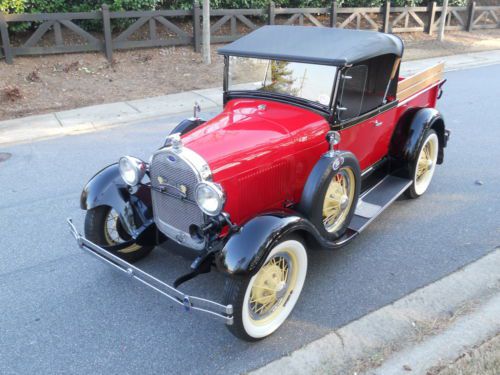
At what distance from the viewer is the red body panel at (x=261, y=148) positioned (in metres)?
3.17

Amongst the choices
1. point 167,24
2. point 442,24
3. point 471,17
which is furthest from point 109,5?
point 471,17

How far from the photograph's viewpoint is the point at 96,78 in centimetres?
995

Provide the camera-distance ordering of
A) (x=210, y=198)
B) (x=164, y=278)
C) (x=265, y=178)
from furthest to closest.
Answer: (x=164, y=278) < (x=265, y=178) < (x=210, y=198)

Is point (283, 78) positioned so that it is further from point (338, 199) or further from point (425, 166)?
point (425, 166)

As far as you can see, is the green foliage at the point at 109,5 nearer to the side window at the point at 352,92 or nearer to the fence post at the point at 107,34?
the fence post at the point at 107,34

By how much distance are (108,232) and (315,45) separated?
2299 millimetres

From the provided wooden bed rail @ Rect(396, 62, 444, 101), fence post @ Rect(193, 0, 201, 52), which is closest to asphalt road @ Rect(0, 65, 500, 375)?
wooden bed rail @ Rect(396, 62, 444, 101)

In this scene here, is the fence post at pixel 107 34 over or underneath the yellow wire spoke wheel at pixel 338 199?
over

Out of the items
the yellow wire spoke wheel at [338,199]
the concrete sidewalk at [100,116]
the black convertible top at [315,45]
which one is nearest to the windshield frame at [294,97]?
the black convertible top at [315,45]

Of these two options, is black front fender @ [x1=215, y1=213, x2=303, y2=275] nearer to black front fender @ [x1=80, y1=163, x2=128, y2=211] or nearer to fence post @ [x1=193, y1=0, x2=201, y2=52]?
black front fender @ [x1=80, y1=163, x2=128, y2=211]

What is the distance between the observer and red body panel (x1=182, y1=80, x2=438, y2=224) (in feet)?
10.4

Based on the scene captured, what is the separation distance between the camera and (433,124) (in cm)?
494

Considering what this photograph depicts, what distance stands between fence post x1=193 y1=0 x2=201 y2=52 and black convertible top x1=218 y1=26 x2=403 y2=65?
7.84m

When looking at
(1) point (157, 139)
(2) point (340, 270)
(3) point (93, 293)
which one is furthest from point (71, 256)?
(1) point (157, 139)
